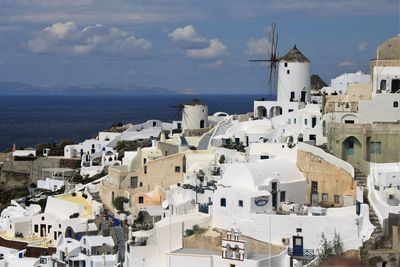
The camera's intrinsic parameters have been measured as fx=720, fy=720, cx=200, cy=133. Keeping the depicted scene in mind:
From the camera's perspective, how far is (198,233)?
45.5 feet

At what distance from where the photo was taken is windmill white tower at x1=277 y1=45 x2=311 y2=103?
81.3 feet

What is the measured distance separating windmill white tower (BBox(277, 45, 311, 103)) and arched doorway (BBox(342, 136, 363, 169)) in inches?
358

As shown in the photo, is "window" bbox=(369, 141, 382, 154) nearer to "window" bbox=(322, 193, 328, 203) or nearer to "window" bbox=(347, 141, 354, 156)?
"window" bbox=(347, 141, 354, 156)

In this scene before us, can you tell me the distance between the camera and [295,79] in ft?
81.4

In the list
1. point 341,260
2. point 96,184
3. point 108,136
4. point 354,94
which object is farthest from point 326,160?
point 108,136

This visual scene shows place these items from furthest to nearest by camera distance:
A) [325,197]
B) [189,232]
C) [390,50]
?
1. [390,50]
2. [325,197]
3. [189,232]

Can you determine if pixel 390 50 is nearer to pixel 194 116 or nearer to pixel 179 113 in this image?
pixel 194 116

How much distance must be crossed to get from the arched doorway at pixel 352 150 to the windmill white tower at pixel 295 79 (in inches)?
358

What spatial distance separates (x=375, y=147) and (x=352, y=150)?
49 centimetres

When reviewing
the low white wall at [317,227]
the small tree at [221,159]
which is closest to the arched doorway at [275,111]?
the small tree at [221,159]

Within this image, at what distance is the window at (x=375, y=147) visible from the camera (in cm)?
1530

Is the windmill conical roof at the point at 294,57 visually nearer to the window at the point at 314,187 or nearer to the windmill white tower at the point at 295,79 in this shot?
the windmill white tower at the point at 295,79

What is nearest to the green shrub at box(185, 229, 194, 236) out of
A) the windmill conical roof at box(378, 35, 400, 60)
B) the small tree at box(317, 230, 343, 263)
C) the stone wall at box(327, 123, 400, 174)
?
the small tree at box(317, 230, 343, 263)

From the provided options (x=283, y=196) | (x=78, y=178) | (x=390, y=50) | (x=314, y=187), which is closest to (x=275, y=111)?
(x=390, y=50)
